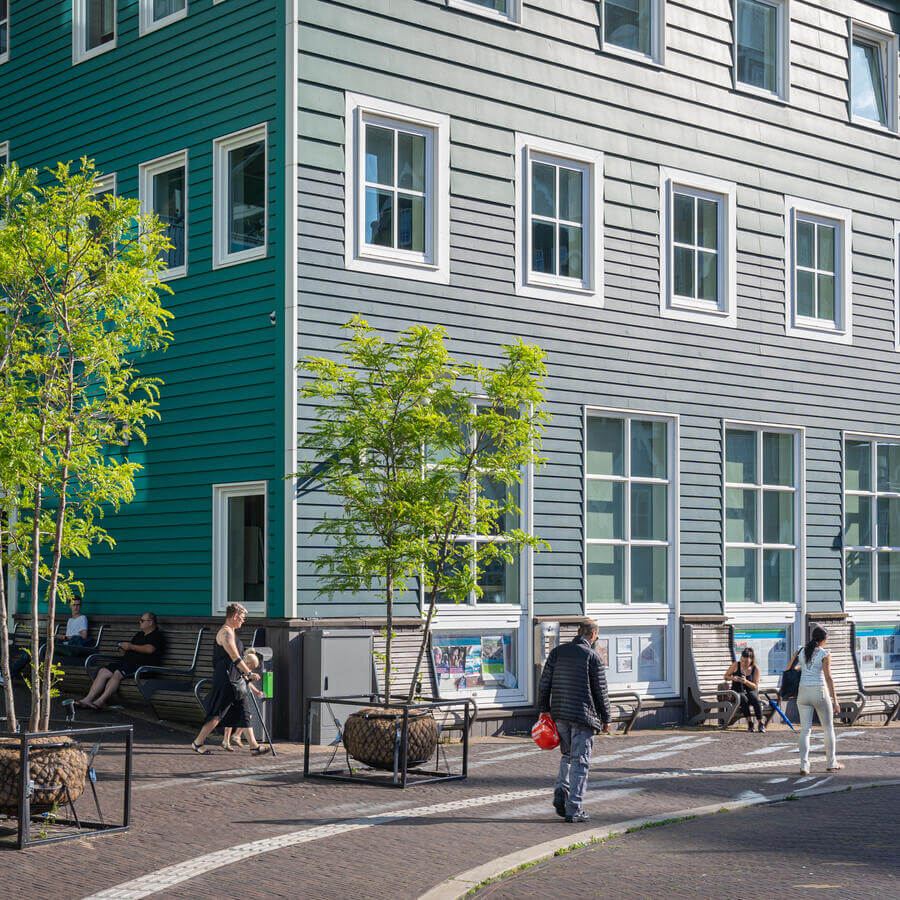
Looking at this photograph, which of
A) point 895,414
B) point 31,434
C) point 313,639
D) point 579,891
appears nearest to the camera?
point 579,891

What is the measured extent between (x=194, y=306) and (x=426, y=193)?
10.4 ft

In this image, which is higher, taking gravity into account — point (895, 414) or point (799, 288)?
point (799, 288)

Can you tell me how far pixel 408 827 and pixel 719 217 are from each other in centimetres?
1288

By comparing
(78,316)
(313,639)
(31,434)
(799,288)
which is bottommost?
(313,639)

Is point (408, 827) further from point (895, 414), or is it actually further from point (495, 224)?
point (895, 414)

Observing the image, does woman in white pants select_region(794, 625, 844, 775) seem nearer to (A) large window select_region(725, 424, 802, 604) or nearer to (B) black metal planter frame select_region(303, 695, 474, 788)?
(B) black metal planter frame select_region(303, 695, 474, 788)

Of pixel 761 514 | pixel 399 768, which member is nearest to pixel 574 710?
pixel 399 768

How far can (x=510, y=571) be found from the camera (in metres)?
19.2

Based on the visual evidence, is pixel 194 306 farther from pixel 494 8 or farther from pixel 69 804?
pixel 69 804

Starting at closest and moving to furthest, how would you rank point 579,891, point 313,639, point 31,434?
point 579,891 → point 31,434 → point 313,639

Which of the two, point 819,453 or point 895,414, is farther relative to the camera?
point 895,414

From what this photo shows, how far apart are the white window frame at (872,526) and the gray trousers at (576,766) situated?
40.4ft

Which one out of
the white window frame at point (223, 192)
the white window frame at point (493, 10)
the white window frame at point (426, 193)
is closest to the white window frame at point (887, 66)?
the white window frame at point (493, 10)

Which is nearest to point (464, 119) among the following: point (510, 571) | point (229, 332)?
point (229, 332)
